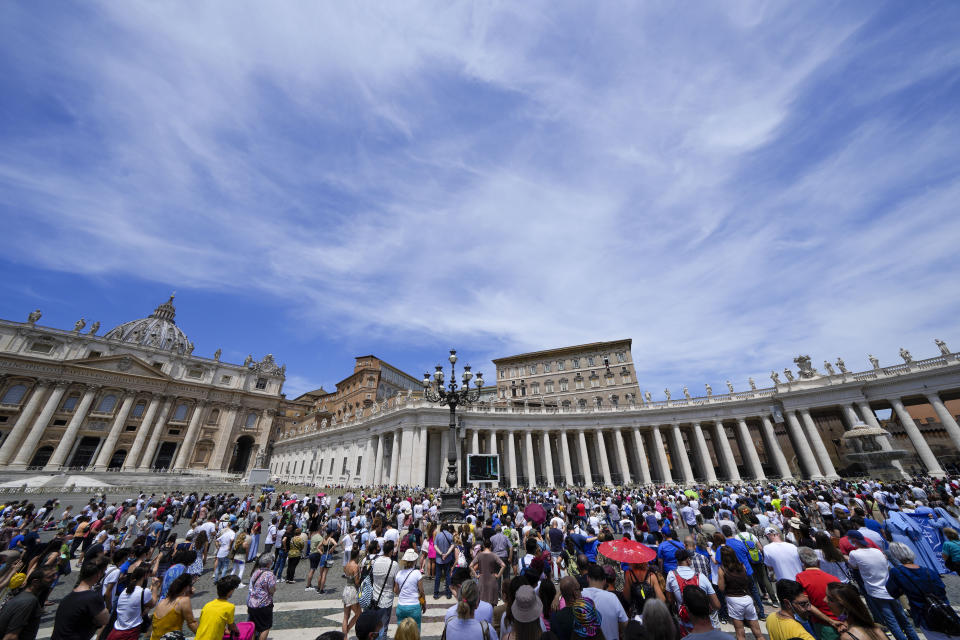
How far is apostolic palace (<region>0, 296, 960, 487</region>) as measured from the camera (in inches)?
1307

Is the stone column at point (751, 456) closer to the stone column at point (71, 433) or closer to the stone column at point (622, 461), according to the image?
the stone column at point (622, 461)

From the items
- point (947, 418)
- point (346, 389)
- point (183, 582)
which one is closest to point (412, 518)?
point (183, 582)

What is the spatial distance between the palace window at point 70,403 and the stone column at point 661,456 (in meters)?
75.8

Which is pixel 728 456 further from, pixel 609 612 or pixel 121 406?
pixel 121 406

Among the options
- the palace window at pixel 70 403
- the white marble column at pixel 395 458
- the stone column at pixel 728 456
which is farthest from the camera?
the palace window at pixel 70 403

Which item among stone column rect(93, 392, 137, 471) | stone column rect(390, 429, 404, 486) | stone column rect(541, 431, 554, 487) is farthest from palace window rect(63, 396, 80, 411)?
stone column rect(541, 431, 554, 487)

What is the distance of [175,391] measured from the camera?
5703 centimetres

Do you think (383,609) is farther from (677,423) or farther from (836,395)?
(836,395)

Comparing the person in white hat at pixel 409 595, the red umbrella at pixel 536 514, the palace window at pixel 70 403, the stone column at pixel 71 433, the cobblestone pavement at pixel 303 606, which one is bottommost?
the cobblestone pavement at pixel 303 606

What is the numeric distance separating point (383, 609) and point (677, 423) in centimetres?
4083

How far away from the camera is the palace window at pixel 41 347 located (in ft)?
163

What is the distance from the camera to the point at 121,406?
52969 mm

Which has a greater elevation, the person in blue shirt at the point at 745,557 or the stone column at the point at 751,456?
the stone column at the point at 751,456

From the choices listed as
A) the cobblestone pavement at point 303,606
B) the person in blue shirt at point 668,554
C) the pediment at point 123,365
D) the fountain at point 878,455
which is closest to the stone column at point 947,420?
the fountain at point 878,455
